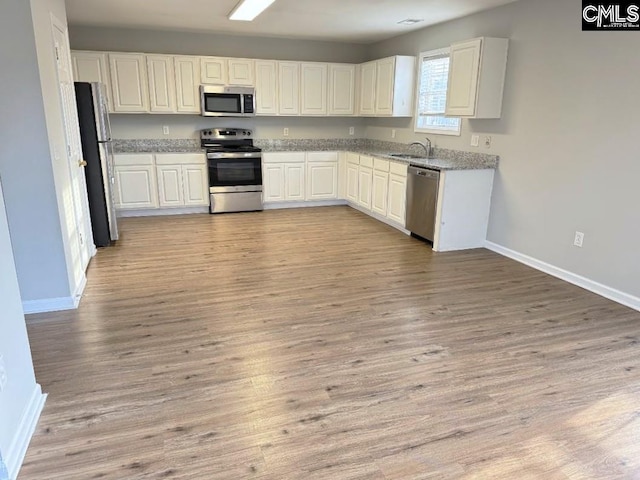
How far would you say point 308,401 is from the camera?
86.8 inches

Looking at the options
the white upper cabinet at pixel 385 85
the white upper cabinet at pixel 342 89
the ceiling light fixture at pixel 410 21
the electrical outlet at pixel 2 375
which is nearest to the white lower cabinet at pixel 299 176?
the white upper cabinet at pixel 342 89

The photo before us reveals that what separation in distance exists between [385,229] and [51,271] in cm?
370

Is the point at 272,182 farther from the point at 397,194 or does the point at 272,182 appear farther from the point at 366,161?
the point at 397,194

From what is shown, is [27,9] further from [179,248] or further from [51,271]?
[179,248]

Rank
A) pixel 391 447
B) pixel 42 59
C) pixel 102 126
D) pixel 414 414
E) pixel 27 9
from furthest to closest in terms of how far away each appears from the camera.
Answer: pixel 102 126
pixel 42 59
pixel 27 9
pixel 414 414
pixel 391 447

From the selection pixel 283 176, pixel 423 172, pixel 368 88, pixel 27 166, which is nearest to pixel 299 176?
pixel 283 176

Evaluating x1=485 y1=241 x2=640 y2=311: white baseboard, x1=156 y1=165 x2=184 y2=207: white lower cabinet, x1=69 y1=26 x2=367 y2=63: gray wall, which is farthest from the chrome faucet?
x1=156 y1=165 x2=184 y2=207: white lower cabinet

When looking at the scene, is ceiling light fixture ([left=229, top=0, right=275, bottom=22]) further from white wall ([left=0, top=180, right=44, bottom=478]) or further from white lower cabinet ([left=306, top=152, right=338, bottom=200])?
white wall ([left=0, top=180, right=44, bottom=478])

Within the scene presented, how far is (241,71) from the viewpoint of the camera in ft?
20.6

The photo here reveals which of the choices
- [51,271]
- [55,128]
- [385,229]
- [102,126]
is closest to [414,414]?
[51,271]

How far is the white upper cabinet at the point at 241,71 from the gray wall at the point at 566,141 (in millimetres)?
2957

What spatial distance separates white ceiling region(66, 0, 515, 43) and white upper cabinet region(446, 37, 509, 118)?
0.39 metres

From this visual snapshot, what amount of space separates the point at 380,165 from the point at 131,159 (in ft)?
10.8

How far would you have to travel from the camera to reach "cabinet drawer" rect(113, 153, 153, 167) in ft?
19.1
